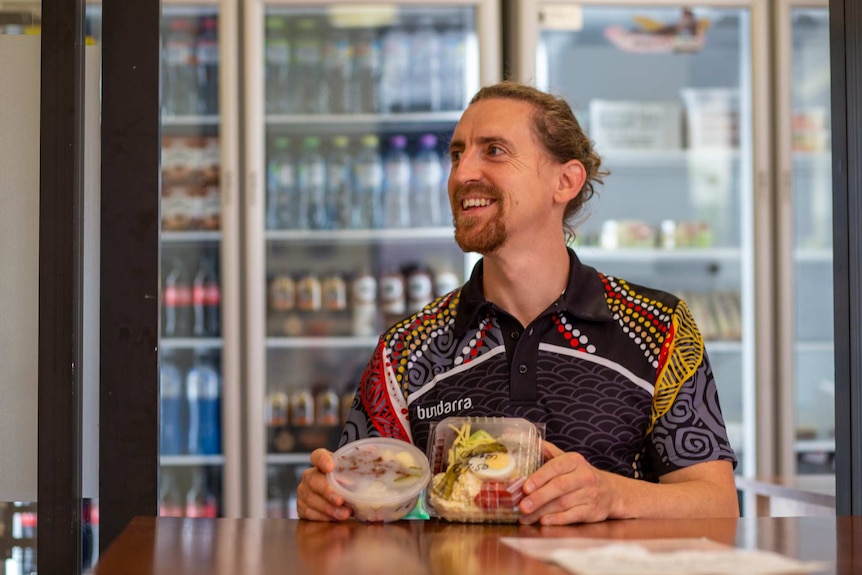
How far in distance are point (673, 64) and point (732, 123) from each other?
1.17 ft

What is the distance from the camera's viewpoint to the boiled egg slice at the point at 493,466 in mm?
1306

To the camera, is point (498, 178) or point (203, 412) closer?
point (498, 178)

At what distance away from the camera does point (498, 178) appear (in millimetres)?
1924

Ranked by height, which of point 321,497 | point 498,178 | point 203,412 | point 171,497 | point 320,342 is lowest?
point 171,497

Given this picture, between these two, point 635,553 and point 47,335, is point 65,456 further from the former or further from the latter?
point 635,553

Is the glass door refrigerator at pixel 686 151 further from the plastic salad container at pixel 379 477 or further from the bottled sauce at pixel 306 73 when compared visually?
the plastic salad container at pixel 379 477

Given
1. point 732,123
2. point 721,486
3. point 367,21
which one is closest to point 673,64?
point 732,123

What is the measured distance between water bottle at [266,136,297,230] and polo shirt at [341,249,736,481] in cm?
203

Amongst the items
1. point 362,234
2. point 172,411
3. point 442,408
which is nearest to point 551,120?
point 442,408

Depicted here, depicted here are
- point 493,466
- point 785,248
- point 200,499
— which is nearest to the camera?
point 493,466

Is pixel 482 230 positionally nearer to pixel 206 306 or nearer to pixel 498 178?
pixel 498 178

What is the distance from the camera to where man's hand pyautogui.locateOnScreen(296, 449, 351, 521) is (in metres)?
1.35

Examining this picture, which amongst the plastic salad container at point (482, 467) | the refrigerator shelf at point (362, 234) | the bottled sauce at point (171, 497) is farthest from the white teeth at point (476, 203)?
the bottled sauce at point (171, 497)

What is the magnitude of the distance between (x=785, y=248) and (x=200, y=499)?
232 centimetres
